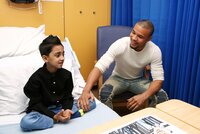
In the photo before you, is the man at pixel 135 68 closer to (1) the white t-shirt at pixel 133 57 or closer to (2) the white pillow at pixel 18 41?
(1) the white t-shirt at pixel 133 57

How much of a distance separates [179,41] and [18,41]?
1.41 m

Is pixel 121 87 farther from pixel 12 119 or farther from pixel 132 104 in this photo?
pixel 12 119

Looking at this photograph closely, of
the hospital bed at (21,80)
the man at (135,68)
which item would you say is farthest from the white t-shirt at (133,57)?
the hospital bed at (21,80)

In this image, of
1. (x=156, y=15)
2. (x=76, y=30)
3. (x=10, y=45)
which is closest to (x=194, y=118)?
(x=156, y=15)

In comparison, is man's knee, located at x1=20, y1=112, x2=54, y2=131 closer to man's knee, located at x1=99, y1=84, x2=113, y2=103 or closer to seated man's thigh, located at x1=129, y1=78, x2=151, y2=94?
man's knee, located at x1=99, y1=84, x2=113, y2=103

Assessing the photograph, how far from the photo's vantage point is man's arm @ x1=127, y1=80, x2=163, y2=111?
174 cm

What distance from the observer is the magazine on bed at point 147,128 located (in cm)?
94

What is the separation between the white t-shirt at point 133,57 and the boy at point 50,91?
0.45 m

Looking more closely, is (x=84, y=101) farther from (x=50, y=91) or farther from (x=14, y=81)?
(x=14, y=81)

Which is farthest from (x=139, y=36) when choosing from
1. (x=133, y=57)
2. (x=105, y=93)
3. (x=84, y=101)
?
(x=84, y=101)

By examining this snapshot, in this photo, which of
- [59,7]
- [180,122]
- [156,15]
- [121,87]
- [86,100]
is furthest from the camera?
[59,7]

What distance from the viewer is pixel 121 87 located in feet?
6.63

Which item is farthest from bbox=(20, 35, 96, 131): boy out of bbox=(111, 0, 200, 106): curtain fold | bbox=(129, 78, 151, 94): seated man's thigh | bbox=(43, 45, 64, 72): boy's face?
bbox=(111, 0, 200, 106): curtain fold

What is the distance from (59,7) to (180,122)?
186 centimetres
